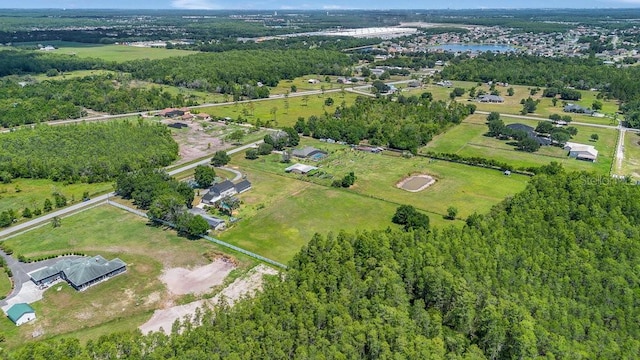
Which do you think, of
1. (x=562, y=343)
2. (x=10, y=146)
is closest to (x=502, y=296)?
(x=562, y=343)

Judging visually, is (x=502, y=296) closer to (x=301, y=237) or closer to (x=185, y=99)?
(x=301, y=237)

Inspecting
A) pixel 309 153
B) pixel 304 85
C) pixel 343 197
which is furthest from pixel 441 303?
pixel 304 85

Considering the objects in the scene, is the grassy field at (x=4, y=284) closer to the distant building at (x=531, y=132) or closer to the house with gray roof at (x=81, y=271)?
the house with gray roof at (x=81, y=271)

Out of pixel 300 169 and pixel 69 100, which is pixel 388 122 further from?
pixel 69 100

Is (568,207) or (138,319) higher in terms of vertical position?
(568,207)

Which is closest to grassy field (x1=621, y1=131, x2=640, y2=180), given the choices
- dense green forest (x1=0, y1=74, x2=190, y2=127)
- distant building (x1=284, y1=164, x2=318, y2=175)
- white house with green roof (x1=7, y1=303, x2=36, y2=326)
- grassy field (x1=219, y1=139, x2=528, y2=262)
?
grassy field (x1=219, y1=139, x2=528, y2=262)

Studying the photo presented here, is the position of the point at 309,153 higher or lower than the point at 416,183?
higher

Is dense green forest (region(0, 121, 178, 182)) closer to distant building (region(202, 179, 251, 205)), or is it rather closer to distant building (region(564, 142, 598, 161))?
distant building (region(202, 179, 251, 205))
